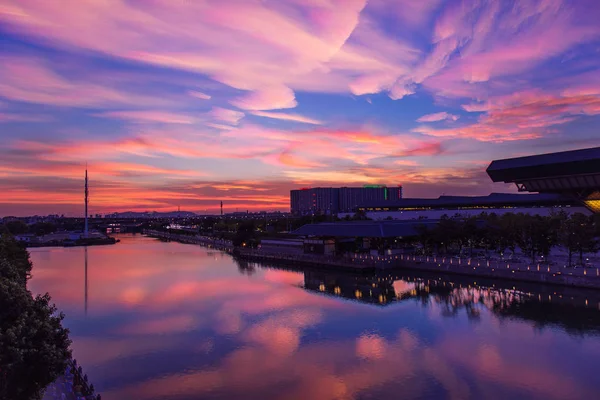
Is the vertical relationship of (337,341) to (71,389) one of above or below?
below

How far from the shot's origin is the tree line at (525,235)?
112ft

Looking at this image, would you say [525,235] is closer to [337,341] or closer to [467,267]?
[467,267]

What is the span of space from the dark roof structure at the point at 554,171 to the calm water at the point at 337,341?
72.8ft

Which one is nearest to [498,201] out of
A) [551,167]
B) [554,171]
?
[554,171]

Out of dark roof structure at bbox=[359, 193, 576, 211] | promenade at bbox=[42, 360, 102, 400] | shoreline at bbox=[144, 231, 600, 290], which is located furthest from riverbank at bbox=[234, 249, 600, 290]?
promenade at bbox=[42, 360, 102, 400]

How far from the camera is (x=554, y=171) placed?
48500 mm

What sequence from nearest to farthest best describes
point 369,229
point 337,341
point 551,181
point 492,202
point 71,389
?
1. point 71,389
2. point 337,341
3. point 369,229
4. point 551,181
5. point 492,202

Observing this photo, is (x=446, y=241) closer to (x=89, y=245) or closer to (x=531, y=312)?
(x=531, y=312)

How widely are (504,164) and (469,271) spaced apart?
21719 millimetres

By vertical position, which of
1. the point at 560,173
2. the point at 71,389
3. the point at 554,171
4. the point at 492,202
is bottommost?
the point at 71,389

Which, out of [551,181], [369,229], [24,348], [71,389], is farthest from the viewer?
[551,181]

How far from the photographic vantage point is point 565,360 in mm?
17000

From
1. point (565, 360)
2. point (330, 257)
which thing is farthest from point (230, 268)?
point (565, 360)

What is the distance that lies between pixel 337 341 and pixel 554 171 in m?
39.0
